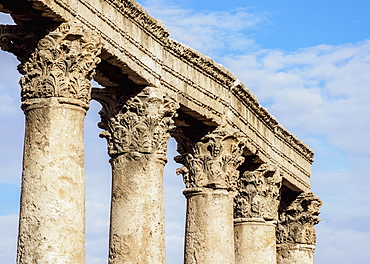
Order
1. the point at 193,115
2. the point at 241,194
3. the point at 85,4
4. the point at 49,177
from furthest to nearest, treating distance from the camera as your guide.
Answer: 1. the point at 241,194
2. the point at 193,115
3. the point at 85,4
4. the point at 49,177

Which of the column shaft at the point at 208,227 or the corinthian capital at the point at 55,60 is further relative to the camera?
the column shaft at the point at 208,227

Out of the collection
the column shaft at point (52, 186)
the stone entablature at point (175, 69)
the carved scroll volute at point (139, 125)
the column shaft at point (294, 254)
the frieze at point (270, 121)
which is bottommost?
the column shaft at point (52, 186)

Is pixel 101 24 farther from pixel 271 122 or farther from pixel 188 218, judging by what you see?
pixel 271 122

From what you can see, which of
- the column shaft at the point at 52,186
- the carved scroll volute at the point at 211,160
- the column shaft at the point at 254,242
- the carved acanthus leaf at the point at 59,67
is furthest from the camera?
the column shaft at the point at 254,242

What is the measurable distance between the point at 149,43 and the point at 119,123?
1977 mm

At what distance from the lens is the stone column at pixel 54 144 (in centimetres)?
1688

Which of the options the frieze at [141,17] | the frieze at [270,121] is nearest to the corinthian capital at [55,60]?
the frieze at [141,17]

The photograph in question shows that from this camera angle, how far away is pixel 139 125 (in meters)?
21.6

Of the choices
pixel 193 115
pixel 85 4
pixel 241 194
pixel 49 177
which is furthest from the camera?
pixel 241 194

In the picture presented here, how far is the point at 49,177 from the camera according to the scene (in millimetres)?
17094

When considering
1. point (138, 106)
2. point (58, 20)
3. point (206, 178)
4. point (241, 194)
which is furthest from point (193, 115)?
point (58, 20)

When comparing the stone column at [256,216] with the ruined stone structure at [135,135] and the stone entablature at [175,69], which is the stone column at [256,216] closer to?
the ruined stone structure at [135,135]

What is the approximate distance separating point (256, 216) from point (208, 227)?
15.6ft

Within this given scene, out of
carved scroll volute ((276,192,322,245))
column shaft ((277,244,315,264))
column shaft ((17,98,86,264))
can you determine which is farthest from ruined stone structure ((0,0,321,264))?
column shaft ((277,244,315,264))
